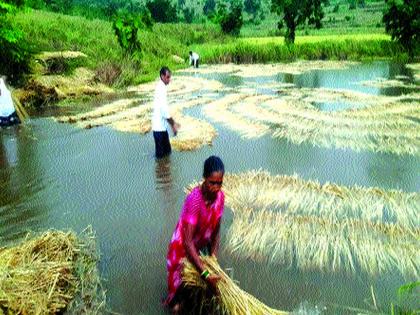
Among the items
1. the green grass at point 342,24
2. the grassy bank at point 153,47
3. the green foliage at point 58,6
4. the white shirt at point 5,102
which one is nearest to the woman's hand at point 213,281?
the white shirt at point 5,102

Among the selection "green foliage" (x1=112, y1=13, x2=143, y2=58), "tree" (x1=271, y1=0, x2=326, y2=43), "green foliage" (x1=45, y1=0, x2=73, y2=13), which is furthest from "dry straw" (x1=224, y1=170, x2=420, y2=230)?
"green foliage" (x1=45, y1=0, x2=73, y2=13)

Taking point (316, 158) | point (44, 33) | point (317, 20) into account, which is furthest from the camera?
point (317, 20)

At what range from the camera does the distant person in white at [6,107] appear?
31.0 feet

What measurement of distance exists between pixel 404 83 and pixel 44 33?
1262 cm

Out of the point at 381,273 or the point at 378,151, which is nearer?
the point at 381,273

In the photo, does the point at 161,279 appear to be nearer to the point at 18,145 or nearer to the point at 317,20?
the point at 18,145

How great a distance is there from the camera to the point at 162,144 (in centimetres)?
742

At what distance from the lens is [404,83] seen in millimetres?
14742

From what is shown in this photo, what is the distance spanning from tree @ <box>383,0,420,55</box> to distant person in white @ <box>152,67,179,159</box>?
64.0 feet

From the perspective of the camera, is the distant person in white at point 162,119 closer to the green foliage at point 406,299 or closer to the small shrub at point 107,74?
the green foliage at point 406,299

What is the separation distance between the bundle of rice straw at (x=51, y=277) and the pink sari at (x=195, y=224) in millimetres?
607

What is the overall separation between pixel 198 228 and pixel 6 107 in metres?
7.62

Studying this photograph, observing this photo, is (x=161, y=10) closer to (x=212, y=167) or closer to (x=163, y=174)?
(x=163, y=174)

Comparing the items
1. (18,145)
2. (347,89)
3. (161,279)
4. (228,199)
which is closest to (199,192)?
(161,279)
